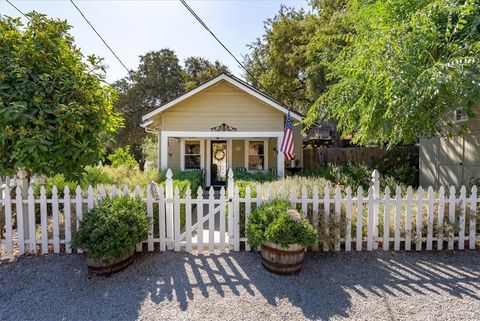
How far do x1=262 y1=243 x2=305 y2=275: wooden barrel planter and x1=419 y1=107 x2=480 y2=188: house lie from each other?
589 cm

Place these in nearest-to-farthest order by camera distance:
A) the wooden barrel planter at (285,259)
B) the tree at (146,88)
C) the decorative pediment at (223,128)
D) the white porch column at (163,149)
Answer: the wooden barrel planter at (285,259) → the white porch column at (163,149) → the decorative pediment at (223,128) → the tree at (146,88)

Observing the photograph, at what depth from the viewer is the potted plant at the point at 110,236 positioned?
375 centimetres

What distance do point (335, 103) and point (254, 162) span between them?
7784mm

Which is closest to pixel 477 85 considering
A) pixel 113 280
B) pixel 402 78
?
pixel 402 78

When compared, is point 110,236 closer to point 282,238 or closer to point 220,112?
point 282,238

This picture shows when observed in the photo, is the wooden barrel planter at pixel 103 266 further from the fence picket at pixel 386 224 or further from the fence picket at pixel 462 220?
the fence picket at pixel 462 220

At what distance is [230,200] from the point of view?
4.83 metres

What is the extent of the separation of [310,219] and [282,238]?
1.07 m

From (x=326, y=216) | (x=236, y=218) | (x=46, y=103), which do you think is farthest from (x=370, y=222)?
(x=46, y=103)

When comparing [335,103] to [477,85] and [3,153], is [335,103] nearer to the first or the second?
[477,85]

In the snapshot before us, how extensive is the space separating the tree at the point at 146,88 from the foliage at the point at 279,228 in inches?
944

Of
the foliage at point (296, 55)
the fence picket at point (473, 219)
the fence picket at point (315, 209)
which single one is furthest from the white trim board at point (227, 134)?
the fence picket at point (473, 219)

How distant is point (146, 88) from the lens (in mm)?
27812

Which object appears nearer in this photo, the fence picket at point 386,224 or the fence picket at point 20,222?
the fence picket at point 20,222
